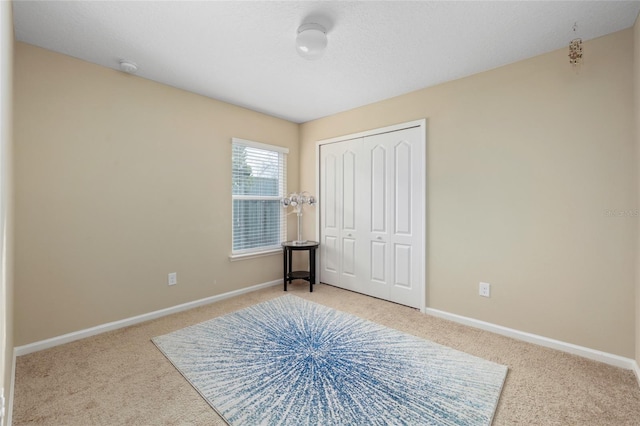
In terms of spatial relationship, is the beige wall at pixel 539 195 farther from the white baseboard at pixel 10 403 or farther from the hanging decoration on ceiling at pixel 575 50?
the white baseboard at pixel 10 403

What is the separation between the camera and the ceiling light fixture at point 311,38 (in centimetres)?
206

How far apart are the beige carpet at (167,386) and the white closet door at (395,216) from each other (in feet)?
2.55

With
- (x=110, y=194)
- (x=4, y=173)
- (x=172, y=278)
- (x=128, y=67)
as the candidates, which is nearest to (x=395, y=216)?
(x=172, y=278)

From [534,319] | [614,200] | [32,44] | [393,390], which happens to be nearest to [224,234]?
[32,44]

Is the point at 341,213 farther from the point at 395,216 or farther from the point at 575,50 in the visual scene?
the point at 575,50

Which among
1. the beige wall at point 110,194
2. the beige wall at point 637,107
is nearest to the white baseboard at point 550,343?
the beige wall at point 637,107

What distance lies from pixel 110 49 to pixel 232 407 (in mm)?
2833

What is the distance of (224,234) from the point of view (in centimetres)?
365

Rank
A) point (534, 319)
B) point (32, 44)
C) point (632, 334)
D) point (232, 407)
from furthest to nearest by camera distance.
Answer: point (534, 319), point (32, 44), point (632, 334), point (232, 407)

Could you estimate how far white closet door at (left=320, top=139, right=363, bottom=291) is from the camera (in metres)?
3.90

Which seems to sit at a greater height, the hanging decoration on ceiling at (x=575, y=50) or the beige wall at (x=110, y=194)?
the hanging decoration on ceiling at (x=575, y=50)

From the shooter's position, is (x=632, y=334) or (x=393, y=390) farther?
(x=632, y=334)

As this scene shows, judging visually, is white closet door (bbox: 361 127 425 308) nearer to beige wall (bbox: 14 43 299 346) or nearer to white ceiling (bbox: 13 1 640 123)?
white ceiling (bbox: 13 1 640 123)

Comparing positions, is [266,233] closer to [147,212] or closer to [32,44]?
[147,212]
